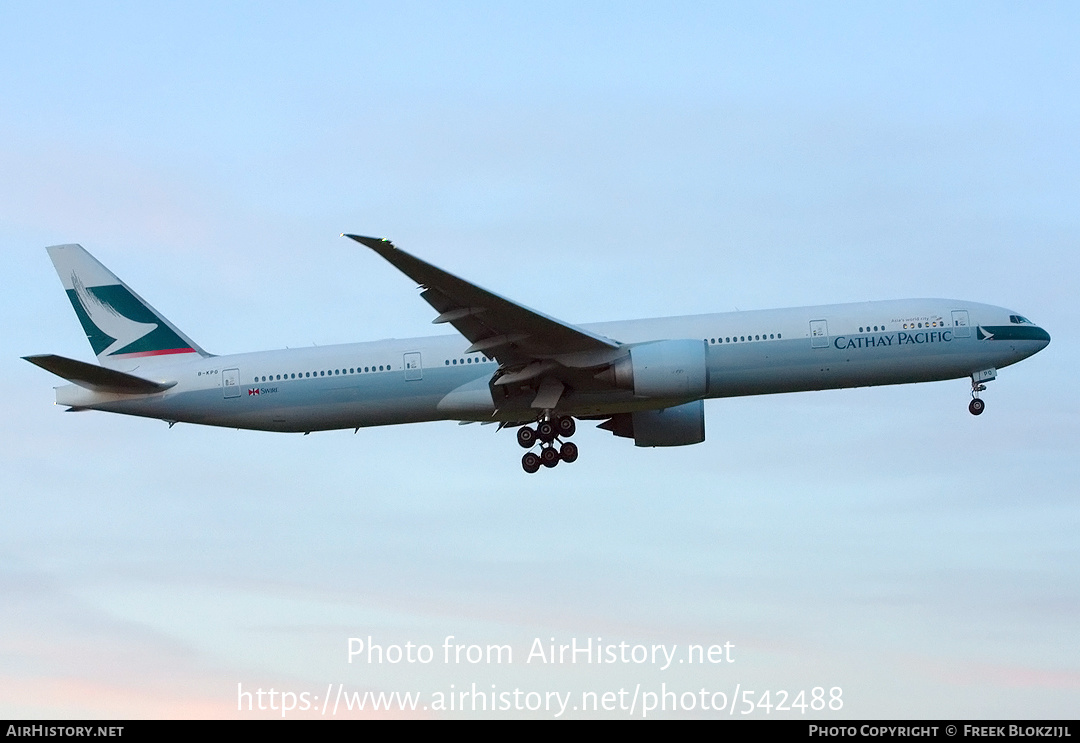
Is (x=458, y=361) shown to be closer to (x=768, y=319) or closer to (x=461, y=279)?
(x=461, y=279)

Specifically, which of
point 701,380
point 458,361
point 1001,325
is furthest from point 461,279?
point 1001,325

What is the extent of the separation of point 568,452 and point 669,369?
15.1 feet

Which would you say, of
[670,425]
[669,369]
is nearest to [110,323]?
[670,425]

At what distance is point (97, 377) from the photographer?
3634 cm

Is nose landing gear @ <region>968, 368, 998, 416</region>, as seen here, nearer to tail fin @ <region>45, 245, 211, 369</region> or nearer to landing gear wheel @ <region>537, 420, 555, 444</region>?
landing gear wheel @ <region>537, 420, 555, 444</region>

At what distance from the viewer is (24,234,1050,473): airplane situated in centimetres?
3419

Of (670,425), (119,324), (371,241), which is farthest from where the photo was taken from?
(670,425)

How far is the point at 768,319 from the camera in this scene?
35.3 metres

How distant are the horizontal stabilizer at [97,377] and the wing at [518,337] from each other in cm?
915

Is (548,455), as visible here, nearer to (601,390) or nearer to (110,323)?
(601,390)

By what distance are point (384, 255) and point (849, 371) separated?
1290cm

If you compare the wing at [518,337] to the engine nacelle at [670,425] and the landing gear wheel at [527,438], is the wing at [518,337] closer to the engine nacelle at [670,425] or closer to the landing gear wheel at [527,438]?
the landing gear wheel at [527,438]

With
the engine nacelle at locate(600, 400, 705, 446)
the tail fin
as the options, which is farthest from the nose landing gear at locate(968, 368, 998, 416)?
the tail fin

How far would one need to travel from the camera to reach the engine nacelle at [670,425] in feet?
129
